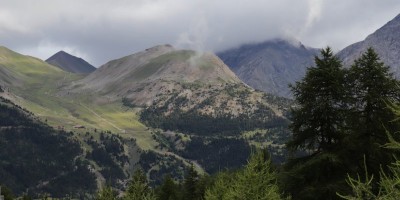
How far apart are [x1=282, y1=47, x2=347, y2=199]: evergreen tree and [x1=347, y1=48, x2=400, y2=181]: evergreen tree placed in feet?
3.17

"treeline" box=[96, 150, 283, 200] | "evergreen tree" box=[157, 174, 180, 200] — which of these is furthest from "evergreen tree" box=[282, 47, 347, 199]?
"evergreen tree" box=[157, 174, 180, 200]

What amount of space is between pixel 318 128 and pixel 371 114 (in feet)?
12.0

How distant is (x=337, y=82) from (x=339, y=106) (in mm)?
1792

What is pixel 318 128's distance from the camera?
30859mm

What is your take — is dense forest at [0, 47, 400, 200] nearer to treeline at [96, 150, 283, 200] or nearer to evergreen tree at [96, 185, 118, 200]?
treeline at [96, 150, 283, 200]

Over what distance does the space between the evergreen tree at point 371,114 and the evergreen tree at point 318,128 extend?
3.17 feet

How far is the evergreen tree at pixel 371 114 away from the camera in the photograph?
28.1m

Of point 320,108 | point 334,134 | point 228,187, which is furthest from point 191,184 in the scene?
point 320,108

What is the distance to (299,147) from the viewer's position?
31938mm

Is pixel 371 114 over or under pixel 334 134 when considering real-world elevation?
over

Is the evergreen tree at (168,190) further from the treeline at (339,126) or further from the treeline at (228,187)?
the treeline at (339,126)

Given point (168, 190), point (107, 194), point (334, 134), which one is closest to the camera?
point (334, 134)

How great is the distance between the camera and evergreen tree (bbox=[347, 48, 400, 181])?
1105 inches

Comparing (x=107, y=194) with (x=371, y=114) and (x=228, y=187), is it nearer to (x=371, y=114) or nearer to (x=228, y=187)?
(x=228, y=187)
